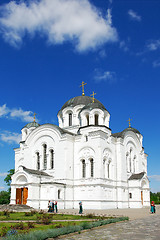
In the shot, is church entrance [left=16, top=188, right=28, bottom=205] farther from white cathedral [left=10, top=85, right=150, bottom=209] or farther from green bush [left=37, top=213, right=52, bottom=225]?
green bush [left=37, top=213, right=52, bottom=225]

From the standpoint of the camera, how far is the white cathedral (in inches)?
1098

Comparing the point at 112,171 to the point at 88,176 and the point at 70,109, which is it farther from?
the point at 70,109

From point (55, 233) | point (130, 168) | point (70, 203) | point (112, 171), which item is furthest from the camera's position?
point (130, 168)

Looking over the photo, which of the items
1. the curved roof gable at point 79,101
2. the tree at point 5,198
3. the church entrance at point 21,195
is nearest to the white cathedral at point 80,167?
the church entrance at point 21,195

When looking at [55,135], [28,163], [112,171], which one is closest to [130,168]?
[112,171]

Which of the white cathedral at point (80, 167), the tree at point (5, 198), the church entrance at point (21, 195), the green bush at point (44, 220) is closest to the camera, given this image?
the green bush at point (44, 220)

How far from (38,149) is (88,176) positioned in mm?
7732

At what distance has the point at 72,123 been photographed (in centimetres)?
3538

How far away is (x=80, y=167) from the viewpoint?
1184 inches

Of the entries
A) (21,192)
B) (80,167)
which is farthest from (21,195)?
(80,167)

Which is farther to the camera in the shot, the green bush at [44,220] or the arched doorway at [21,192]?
the arched doorway at [21,192]

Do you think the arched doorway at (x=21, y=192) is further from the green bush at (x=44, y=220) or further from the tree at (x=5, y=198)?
the green bush at (x=44, y=220)

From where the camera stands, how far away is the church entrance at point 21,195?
28.1 m

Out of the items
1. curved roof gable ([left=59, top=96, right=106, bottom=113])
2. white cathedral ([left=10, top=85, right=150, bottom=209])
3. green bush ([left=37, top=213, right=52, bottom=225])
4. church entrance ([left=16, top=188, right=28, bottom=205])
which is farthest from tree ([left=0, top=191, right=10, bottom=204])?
green bush ([left=37, top=213, right=52, bottom=225])
